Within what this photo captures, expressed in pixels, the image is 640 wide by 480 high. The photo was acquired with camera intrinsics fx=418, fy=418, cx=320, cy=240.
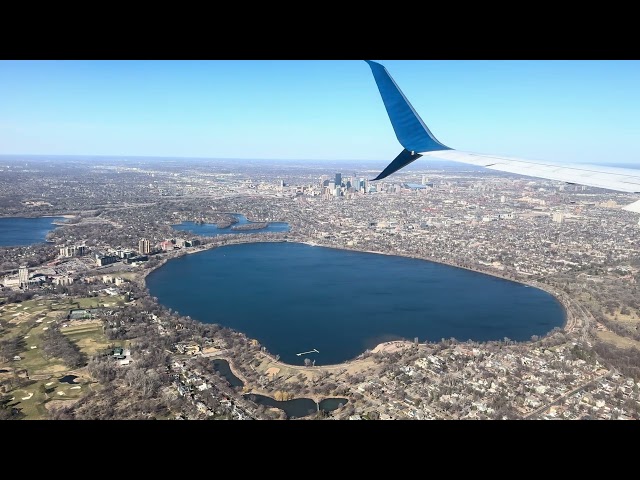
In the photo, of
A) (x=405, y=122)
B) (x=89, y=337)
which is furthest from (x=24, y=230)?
(x=405, y=122)

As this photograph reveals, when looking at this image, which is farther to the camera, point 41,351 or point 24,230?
point 24,230

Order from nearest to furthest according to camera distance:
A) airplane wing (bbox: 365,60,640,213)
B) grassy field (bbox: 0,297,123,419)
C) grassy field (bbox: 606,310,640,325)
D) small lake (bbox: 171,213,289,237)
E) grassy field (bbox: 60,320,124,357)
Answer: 1. airplane wing (bbox: 365,60,640,213)
2. grassy field (bbox: 0,297,123,419)
3. grassy field (bbox: 60,320,124,357)
4. grassy field (bbox: 606,310,640,325)
5. small lake (bbox: 171,213,289,237)

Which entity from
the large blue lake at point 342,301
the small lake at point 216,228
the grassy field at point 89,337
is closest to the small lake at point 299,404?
the large blue lake at point 342,301

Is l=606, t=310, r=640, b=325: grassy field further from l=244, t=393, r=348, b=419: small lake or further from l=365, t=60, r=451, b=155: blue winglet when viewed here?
l=365, t=60, r=451, b=155: blue winglet

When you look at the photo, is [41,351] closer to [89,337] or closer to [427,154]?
[89,337]

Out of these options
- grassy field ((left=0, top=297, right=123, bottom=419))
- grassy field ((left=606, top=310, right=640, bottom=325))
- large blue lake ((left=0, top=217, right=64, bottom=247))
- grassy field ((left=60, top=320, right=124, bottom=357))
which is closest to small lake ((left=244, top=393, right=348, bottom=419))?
grassy field ((left=0, top=297, right=123, bottom=419))

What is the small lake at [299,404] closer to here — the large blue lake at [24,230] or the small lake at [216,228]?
the large blue lake at [24,230]
